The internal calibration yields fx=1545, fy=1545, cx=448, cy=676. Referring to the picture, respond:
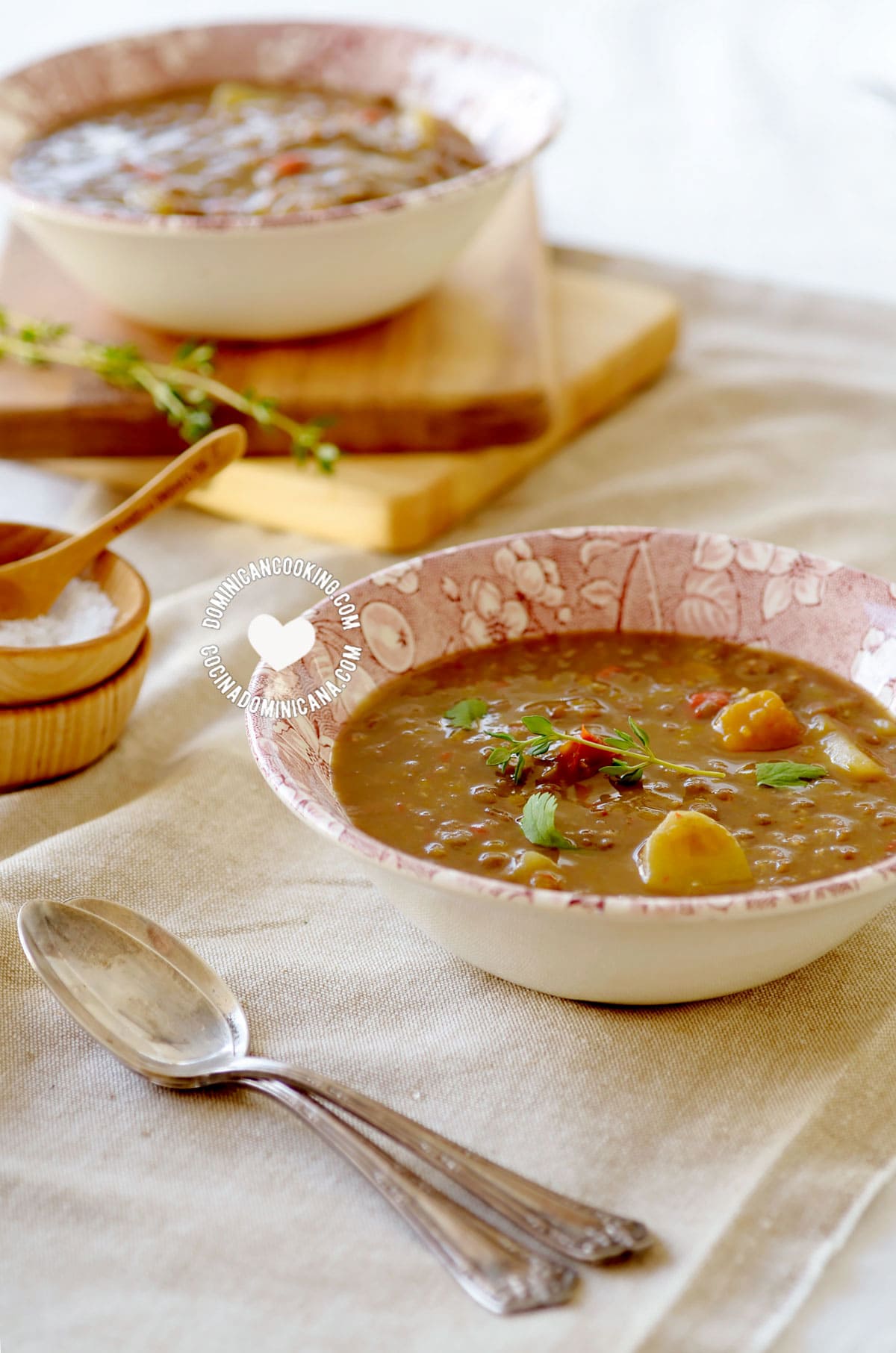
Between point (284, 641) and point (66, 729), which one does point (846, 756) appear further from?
point (66, 729)

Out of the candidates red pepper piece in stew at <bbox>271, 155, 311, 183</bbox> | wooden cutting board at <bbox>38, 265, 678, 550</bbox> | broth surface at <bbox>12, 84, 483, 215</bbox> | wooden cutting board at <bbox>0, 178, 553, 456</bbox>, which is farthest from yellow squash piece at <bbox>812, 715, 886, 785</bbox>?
red pepper piece in stew at <bbox>271, 155, 311, 183</bbox>

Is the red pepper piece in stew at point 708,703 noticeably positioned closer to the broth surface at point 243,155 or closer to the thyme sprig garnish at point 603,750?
the thyme sprig garnish at point 603,750

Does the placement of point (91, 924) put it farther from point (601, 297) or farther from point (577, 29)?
point (577, 29)

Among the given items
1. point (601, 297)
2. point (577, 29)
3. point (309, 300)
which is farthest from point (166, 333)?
point (577, 29)

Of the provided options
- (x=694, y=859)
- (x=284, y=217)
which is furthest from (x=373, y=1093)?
(x=284, y=217)

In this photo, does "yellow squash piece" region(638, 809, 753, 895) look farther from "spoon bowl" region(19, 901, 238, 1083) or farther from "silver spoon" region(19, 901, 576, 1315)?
"spoon bowl" region(19, 901, 238, 1083)
